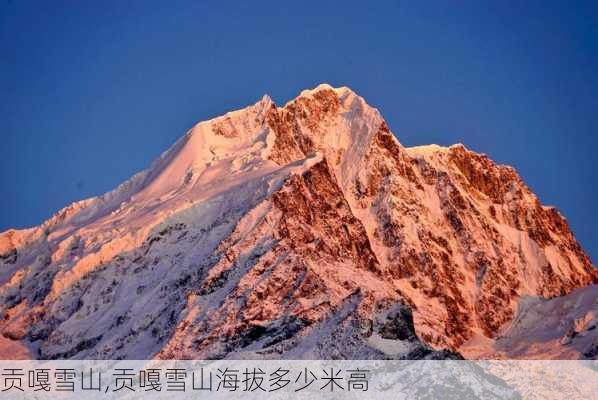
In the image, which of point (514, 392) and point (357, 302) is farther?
point (357, 302)

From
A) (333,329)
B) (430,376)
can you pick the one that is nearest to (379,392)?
(430,376)

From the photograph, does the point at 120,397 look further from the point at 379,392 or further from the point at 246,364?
the point at 379,392

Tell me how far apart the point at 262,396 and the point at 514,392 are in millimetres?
26531

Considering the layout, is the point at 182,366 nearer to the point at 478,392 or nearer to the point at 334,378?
the point at 334,378

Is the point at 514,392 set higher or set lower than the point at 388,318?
lower

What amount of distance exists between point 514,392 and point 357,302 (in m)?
25.5

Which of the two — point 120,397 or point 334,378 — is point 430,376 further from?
point 120,397

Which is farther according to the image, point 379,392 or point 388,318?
point 388,318

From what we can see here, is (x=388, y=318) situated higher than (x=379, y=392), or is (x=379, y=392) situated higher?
(x=388, y=318)

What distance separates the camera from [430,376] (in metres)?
178

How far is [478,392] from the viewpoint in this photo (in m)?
175

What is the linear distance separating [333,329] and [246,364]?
1088cm

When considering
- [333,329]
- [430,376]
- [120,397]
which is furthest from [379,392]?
[120,397]

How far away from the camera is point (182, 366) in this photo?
200 meters
